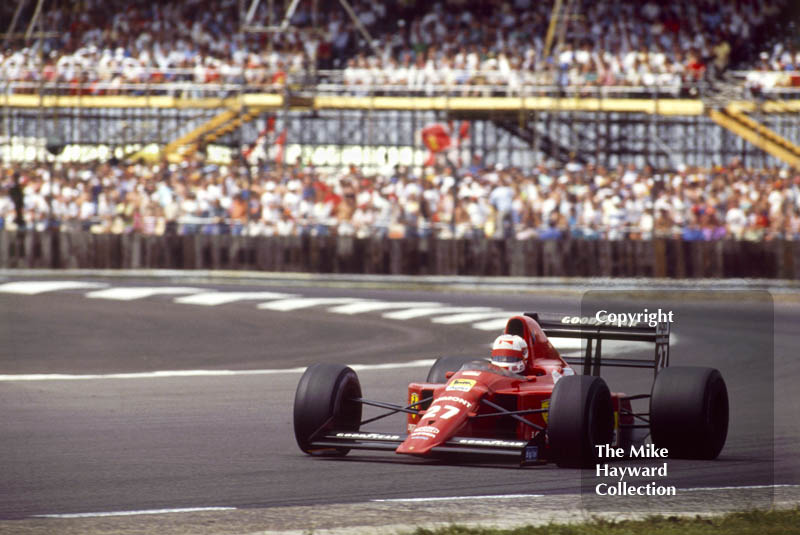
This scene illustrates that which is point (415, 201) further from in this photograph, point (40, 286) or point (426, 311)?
point (40, 286)

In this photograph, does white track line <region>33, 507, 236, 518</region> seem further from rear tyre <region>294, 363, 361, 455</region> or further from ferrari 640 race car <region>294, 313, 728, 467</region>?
rear tyre <region>294, 363, 361, 455</region>

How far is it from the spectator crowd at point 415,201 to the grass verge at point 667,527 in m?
19.2

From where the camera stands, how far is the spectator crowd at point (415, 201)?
2523 cm

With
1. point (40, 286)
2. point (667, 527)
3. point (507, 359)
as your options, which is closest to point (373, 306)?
point (40, 286)

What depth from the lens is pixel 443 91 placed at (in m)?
31.9

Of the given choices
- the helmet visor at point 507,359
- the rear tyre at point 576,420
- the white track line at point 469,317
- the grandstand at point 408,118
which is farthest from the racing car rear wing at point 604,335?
the grandstand at point 408,118

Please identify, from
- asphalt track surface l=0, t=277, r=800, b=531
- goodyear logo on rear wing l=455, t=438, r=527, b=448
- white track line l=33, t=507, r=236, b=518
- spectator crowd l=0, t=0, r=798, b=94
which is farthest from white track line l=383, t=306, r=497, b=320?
white track line l=33, t=507, r=236, b=518

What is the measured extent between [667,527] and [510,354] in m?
2.41

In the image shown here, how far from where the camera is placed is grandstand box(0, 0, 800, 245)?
26.0 metres

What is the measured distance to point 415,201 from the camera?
2661cm

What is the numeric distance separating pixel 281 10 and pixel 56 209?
11.1 meters

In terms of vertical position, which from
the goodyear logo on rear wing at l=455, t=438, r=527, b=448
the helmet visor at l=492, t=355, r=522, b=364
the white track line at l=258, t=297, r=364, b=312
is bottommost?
the white track line at l=258, t=297, r=364, b=312

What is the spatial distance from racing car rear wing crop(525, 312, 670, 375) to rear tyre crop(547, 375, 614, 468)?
0.32 m

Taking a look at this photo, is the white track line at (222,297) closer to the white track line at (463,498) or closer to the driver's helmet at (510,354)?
the driver's helmet at (510,354)
